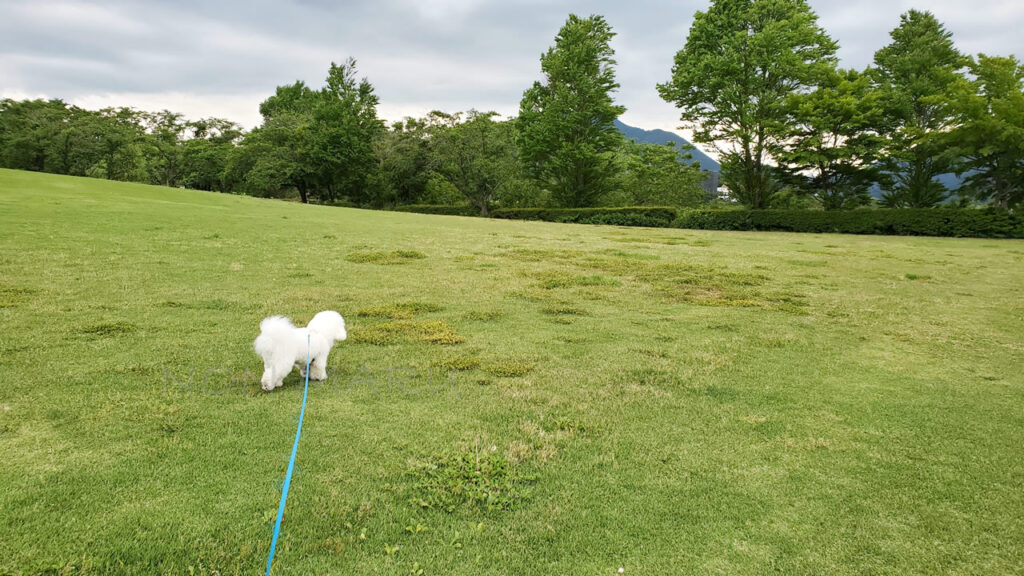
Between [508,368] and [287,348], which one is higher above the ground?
[287,348]

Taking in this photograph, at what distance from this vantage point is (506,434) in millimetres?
3641

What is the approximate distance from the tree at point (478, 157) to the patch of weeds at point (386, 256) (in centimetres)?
3697

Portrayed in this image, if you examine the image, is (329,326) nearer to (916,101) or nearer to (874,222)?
(874,222)

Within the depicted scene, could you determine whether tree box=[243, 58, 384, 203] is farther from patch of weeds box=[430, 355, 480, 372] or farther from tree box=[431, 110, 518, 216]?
patch of weeds box=[430, 355, 480, 372]

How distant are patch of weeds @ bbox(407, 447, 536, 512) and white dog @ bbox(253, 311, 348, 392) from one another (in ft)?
5.69

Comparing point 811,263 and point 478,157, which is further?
point 478,157

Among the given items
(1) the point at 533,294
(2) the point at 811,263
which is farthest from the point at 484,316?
(2) the point at 811,263

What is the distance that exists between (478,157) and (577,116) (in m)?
12.3

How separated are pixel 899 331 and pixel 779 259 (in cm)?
893

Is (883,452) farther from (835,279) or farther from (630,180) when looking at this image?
(630,180)

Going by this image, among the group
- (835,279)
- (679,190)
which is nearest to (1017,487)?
(835,279)

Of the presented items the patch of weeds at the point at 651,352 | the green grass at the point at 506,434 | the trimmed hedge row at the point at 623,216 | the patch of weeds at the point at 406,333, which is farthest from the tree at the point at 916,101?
the patch of weeds at the point at 406,333

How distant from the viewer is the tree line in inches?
1296

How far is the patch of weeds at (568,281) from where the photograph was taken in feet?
33.4
